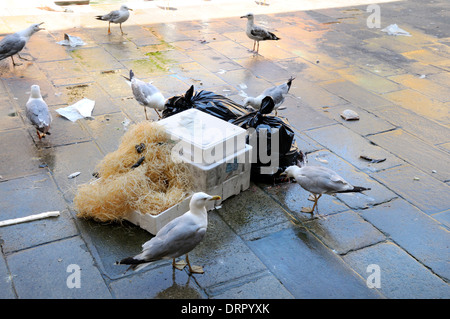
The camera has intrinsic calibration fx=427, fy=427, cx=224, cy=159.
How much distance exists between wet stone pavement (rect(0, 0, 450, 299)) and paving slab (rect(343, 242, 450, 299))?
0.01m

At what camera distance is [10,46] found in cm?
784

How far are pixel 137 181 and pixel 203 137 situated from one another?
81cm

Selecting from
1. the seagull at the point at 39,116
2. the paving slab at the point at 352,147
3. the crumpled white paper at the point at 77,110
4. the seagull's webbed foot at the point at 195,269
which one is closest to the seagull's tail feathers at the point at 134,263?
the seagull's webbed foot at the point at 195,269

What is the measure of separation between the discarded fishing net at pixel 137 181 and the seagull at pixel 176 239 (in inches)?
21.4

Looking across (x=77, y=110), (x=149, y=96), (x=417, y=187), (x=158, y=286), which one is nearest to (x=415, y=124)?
(x=417, y=187)

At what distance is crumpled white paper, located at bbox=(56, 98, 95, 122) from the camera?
6.42m

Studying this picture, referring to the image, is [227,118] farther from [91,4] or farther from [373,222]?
[91,4]

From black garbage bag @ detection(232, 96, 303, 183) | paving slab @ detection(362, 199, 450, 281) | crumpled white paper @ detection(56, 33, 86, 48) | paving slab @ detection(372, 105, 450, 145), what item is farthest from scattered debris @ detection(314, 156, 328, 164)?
crumpled white paper @ detection(56, 33, 86, 48)

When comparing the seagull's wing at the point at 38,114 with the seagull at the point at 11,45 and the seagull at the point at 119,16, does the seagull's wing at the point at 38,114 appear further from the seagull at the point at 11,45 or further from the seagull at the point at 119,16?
the seagull at the point at 119,16

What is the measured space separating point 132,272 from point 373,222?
8.46 ft

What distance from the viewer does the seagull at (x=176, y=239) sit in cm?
355

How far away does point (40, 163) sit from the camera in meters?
5.30

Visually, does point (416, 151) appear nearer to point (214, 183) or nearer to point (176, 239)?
point (214, 183)

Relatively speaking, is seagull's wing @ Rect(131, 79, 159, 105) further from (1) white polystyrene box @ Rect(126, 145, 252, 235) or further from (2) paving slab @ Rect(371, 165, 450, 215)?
(2) paving slab @ Rect(371, 165, 450, 215)
